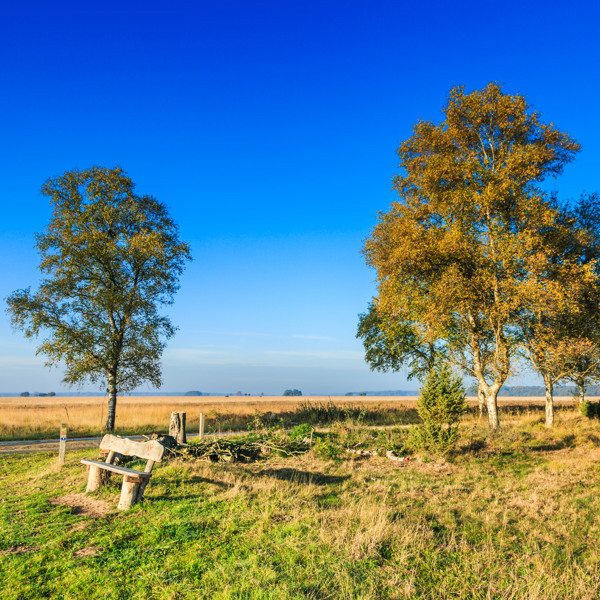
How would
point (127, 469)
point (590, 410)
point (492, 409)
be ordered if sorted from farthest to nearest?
point (590, 410)
point (492, 409)
point (127, 469)

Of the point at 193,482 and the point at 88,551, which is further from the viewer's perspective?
the point at 193,482

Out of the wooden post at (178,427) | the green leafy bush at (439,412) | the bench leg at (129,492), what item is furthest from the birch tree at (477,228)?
the bench leg at (129,492)

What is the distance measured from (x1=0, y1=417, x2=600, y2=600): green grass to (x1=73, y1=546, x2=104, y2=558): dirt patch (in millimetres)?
40

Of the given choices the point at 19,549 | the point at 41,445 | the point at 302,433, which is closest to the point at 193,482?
the point at 19,549

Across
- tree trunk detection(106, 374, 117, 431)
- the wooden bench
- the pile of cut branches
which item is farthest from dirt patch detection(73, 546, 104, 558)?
tree trunk detection(106, 374, 117, 431)

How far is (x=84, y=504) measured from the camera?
828 cm

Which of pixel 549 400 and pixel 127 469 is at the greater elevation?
pixel 127 469

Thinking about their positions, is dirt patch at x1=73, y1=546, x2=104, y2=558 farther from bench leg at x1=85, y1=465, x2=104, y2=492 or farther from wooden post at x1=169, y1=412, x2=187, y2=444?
wooden post at x1=169, y1=412, x2=187, y2=444

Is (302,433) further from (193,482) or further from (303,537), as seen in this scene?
(303,537)

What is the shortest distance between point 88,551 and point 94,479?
3342mm

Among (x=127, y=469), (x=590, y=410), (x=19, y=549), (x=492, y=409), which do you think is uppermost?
(x=127, y=469)

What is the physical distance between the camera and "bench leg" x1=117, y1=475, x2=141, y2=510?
780 cm

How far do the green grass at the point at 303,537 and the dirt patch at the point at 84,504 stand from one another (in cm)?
21

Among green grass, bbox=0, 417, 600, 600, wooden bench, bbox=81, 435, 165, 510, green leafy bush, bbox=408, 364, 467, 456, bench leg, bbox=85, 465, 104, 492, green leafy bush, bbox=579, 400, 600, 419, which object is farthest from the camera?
green leafy bush, bbox=579, 400, 600, 419
